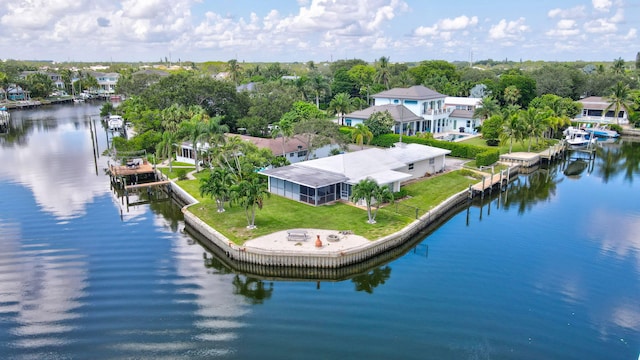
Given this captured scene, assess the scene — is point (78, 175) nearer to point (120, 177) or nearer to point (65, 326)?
point (120, 177)

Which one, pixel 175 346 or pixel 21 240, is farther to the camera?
pixel 21 240

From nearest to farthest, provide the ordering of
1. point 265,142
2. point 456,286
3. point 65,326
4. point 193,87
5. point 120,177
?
1. point 65,326
2. point 456,286
3. point 120,177
4. point 265,142
5. point 193,87

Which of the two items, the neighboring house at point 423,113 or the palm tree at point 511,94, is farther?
the palm tree at point 511,94

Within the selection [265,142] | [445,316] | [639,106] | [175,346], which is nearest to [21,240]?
[175,346]

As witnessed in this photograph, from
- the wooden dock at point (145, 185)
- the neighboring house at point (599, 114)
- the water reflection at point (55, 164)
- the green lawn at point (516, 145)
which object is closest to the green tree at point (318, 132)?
the wooden dock at point (145, 185)

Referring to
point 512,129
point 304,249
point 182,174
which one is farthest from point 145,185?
point 512,129

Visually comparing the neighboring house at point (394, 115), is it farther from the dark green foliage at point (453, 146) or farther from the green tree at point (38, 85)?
the green tree at point (38, 85)

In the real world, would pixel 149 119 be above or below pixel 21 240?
above
